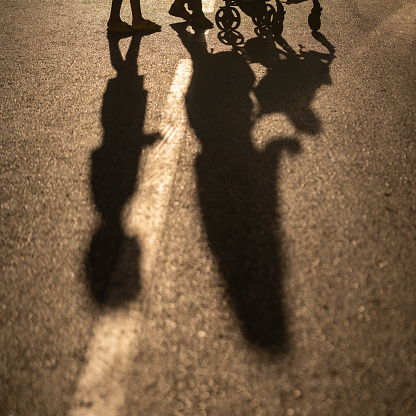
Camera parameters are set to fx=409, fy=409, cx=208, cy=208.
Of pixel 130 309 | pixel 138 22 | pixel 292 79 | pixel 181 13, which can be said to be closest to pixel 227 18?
pixel 181 13

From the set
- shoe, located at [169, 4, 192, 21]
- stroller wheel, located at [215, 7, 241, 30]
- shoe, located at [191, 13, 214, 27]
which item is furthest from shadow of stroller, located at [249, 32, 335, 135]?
shoe, located at [169, 4, 192, 21]

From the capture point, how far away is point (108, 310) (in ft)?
6.55

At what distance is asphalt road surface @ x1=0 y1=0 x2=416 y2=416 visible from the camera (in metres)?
1.72

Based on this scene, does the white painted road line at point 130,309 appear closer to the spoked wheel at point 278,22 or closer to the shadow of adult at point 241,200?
the shadow of adult at point 241,200

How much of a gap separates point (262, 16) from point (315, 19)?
687 mm

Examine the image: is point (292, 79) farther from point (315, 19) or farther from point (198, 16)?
point (198, 16)

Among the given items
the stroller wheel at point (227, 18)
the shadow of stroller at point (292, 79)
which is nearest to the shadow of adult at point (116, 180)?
the shadow of stroller at point (292, 79)

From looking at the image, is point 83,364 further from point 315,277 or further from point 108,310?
point 315,277

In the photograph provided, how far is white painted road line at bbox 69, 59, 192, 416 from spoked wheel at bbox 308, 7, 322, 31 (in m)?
2.91

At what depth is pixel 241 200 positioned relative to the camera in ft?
8.61

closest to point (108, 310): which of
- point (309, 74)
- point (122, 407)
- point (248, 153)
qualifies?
point (122, 407)

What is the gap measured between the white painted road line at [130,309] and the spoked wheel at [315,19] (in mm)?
2910

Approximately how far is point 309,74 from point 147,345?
3.42 metres

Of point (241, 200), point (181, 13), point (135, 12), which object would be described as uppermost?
Result: point (241, 200)
